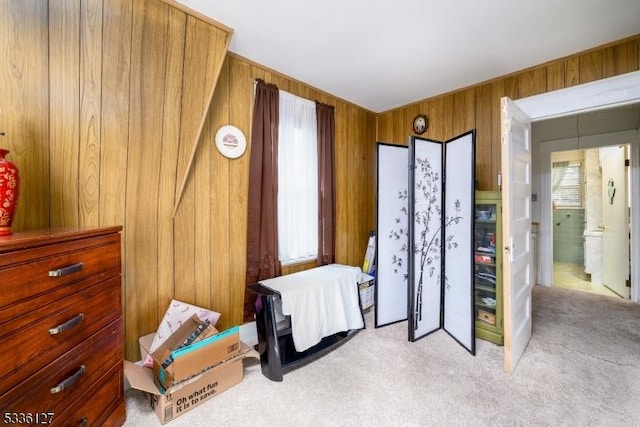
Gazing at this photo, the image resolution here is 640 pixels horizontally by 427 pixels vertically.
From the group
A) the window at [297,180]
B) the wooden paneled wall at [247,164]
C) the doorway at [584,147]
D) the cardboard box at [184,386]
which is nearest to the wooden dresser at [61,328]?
the cardboard box at [184,386]

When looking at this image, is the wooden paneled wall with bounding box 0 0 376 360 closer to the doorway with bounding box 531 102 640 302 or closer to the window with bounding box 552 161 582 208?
the doorway with bounding box 531 102 640 302

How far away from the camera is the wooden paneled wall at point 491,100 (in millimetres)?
2141

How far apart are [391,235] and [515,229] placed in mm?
1066

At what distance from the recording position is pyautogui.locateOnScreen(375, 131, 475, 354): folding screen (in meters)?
2.28

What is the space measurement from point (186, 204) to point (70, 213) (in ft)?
2.15

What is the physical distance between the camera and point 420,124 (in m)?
3.32

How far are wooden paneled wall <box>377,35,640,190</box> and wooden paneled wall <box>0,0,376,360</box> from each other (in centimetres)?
202

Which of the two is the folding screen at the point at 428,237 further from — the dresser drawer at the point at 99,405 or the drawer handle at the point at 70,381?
the drawer handle at the point at 70,381

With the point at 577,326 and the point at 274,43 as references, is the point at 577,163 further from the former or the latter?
the point at 274,43

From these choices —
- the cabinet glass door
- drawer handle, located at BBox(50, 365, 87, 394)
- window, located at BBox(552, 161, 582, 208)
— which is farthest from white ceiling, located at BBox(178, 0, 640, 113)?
window, located at BBox(552, 161, 582, 208)

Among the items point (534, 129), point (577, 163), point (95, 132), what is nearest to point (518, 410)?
point (95, 132)

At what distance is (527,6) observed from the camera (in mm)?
1708

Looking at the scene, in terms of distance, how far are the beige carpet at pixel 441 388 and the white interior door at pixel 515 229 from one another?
8.8 inches

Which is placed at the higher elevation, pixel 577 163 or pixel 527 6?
pixel 527 6
